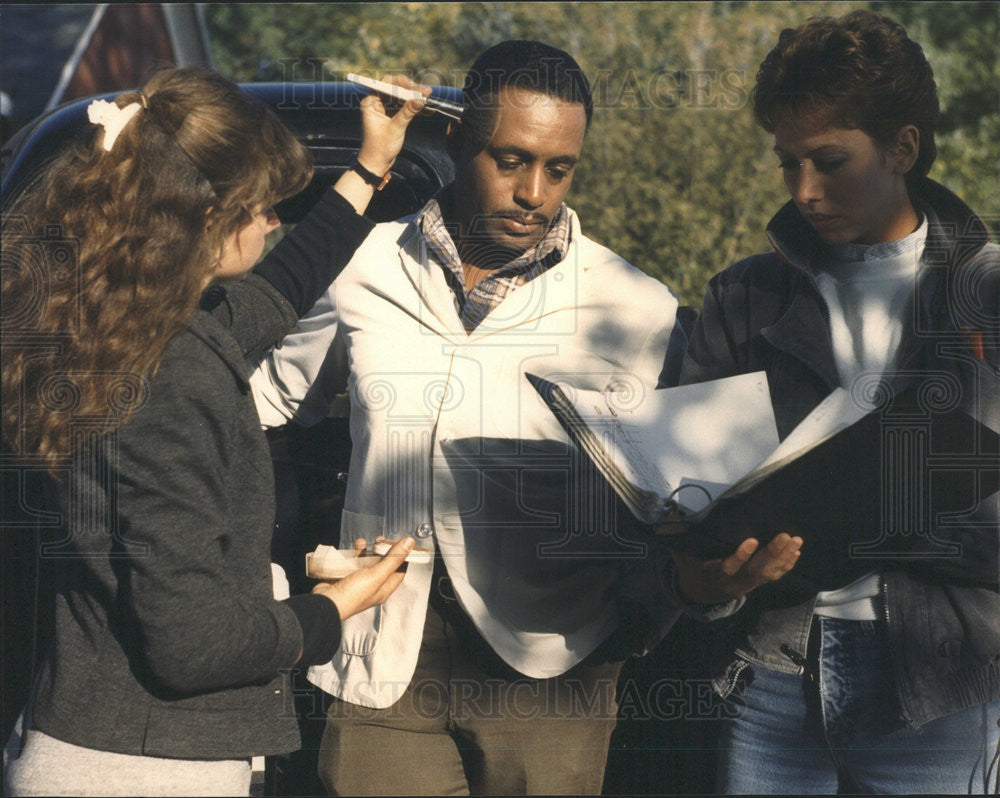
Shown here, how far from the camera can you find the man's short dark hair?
2539 mm

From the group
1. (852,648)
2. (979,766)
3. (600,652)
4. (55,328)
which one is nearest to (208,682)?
(55,328)

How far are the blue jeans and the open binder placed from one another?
177 mm

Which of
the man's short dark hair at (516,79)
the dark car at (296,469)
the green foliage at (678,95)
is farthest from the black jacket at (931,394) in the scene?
the dark car at (296,469)

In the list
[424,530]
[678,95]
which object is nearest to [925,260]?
[424,530]

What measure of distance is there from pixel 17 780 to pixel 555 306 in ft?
4.61

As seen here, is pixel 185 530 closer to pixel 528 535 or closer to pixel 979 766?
pixel 528 535

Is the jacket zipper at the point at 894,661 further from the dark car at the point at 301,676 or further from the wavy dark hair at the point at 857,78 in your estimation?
the wavy dark hair at the point at 857,78

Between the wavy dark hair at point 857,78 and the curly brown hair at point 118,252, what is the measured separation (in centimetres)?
105

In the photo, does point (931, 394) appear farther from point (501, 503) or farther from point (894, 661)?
point (501, 503)

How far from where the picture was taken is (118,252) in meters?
1.81

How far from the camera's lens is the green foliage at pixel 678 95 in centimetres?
860

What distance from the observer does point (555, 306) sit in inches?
99.3

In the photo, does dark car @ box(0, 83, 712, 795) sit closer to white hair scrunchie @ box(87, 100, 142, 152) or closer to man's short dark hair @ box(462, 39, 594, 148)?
man's short dark hair @ box(462, 39, 594, 148)

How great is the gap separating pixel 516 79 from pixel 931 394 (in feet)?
3.73
